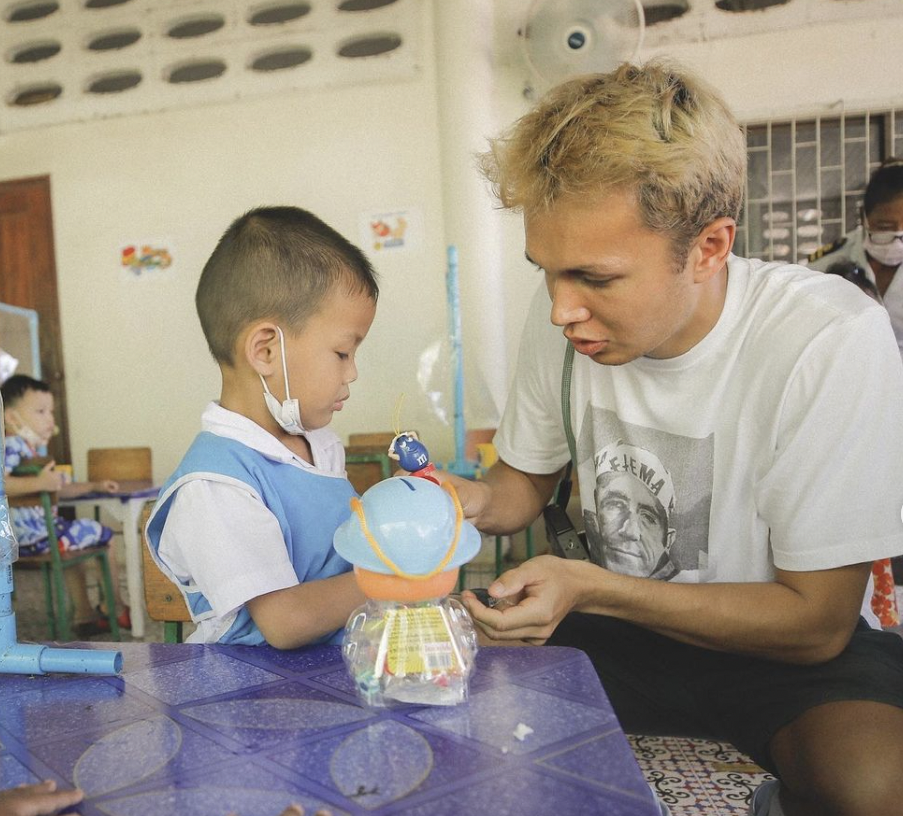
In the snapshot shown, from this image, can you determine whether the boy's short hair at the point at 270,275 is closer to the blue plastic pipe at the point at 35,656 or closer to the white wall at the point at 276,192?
the blue plastic pipe at the point at 35,656

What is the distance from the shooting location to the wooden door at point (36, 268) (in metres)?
Answer: 5.89

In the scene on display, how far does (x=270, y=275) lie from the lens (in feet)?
4.48

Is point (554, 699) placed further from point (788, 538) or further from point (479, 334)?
point (479, 334)

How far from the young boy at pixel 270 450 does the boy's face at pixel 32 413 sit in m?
3.37

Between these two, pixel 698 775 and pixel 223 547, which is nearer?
pixel 223 547

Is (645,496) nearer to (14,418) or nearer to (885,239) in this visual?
(885,239)

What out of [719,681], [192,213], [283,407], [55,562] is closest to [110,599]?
[55,562]

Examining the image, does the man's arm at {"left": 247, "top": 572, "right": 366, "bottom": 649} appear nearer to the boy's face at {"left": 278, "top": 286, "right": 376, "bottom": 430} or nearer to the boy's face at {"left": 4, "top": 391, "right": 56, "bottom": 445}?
the boy's face at {"left": 278, "top": 286, "right": 376, "bottom": 430}

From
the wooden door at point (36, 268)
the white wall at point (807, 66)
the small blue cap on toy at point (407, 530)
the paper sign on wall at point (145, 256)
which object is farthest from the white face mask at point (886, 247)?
the wooden door at point (36, 268)

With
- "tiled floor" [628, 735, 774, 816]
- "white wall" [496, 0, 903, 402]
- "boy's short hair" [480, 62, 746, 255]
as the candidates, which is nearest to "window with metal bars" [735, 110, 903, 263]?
"white wall" [496, 0, 903, 402]

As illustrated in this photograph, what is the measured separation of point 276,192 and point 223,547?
4.79 metres

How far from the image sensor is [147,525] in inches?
46.8

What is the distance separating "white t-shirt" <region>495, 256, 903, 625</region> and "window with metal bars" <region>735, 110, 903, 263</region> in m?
3.73

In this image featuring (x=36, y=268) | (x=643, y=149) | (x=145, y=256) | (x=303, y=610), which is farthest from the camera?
(x=36, y=268)
